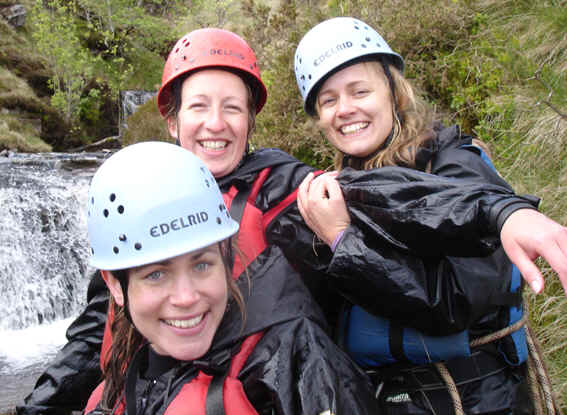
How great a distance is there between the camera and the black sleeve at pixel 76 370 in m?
2.47

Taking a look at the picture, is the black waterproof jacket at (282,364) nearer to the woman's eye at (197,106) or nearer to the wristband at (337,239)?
the wristband at (337,239)

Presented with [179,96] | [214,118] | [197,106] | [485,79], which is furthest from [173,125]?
[485,79]

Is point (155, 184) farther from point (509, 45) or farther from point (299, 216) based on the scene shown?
point (509, 45)

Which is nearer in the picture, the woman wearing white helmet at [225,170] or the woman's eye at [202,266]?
the woman's eye at [202,266]

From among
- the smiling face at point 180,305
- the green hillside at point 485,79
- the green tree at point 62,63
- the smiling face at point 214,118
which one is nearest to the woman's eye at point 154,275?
the smiling face at point 180,305

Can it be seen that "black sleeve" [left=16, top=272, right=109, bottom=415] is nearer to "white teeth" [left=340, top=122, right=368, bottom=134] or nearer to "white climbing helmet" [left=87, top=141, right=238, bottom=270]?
"white climbing helmet" [left=87, top=141, right=238, bottom=270]

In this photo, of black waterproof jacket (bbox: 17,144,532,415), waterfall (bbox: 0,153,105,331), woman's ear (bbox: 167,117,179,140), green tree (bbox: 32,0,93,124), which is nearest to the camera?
black waterproof jacket (bbox: 17,144,532,415)

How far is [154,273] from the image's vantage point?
177 cm

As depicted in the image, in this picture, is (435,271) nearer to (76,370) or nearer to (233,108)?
(233,108)

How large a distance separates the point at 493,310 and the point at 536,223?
3.13ft

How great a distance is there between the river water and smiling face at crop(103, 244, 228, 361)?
4.72 metres

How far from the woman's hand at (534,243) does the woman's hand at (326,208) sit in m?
0.75

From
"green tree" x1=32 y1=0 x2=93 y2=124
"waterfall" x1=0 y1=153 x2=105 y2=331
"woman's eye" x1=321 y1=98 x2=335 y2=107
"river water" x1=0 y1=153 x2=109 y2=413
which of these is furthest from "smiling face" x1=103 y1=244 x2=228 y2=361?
"green tree" x1=32 y1=0 x2=93 y2=124

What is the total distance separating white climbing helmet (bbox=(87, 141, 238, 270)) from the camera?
1.71m
